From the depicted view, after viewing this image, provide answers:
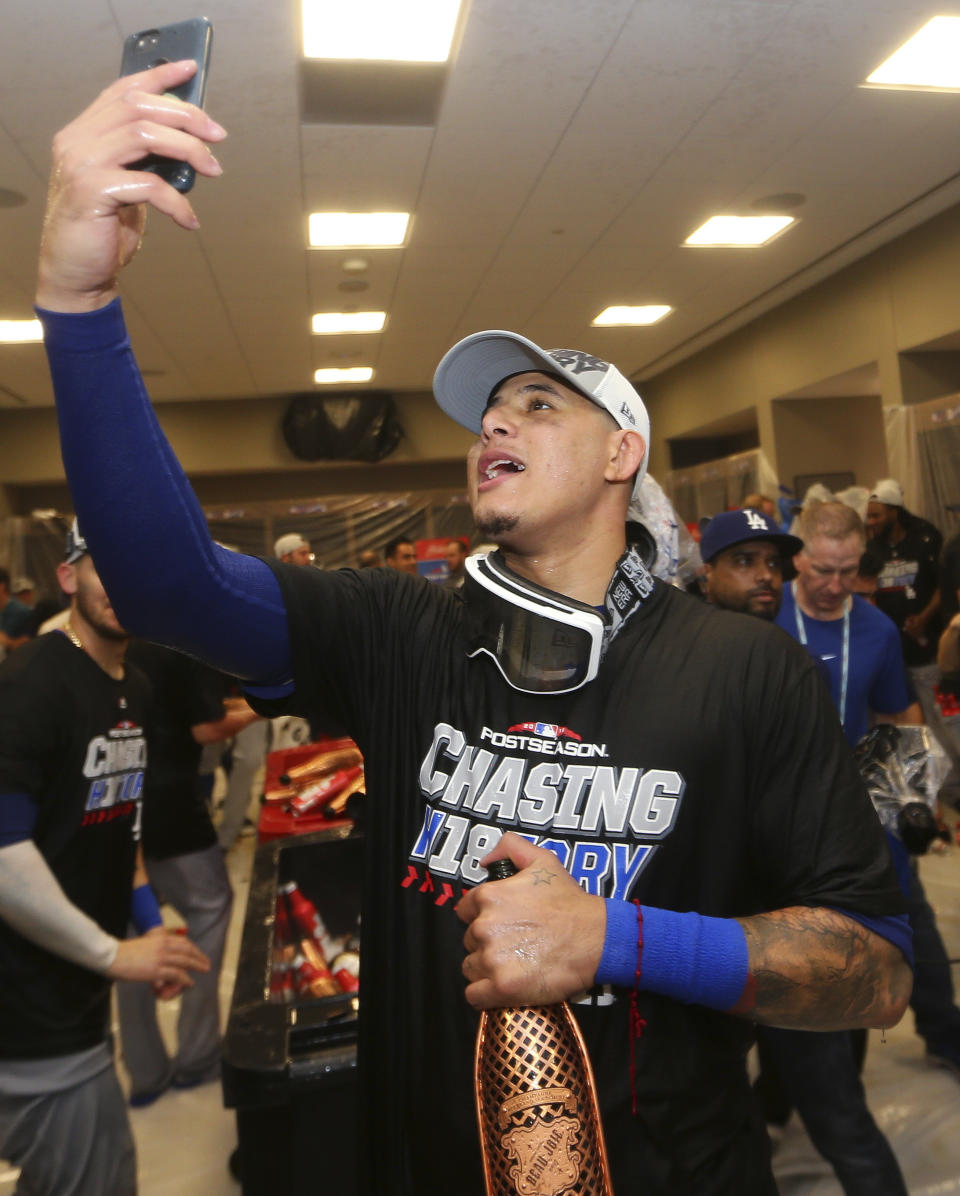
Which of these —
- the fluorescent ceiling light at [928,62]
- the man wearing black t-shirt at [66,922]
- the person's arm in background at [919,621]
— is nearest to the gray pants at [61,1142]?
the man wearing black t-shirt at [66,922]

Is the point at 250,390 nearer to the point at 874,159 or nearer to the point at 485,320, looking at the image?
the point at 485,320

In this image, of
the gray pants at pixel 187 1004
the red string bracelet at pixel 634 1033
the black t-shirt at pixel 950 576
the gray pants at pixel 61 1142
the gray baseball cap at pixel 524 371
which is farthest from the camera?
the black t-shirt at pixel 950 576

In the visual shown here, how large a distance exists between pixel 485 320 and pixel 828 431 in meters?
3.96

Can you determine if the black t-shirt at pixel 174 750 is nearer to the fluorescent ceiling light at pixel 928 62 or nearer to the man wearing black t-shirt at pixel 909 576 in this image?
the man wearing black t-shirt at pixel 909 576

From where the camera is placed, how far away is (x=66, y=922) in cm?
182

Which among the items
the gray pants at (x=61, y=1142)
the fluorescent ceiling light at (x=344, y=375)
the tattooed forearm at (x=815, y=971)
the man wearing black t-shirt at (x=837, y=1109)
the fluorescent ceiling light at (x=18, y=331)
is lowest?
the man wearing black t-shirt at (x=837, y=1109)

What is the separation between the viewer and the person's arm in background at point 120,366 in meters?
0.82

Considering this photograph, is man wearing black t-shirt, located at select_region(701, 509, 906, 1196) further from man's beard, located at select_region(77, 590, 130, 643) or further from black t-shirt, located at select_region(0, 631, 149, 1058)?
man's beard, located at select_region(77, 590, 130, 643)

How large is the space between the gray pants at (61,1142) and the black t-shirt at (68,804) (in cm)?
11

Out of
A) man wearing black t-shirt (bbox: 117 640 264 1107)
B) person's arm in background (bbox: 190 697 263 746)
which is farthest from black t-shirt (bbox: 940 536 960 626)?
man wearing black t-shirt (bbox: 117 640 264 1107)

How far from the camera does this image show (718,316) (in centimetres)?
943

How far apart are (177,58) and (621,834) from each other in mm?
976

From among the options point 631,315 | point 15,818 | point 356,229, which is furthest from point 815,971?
point 631,315

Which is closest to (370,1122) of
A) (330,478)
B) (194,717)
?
(194,717)
